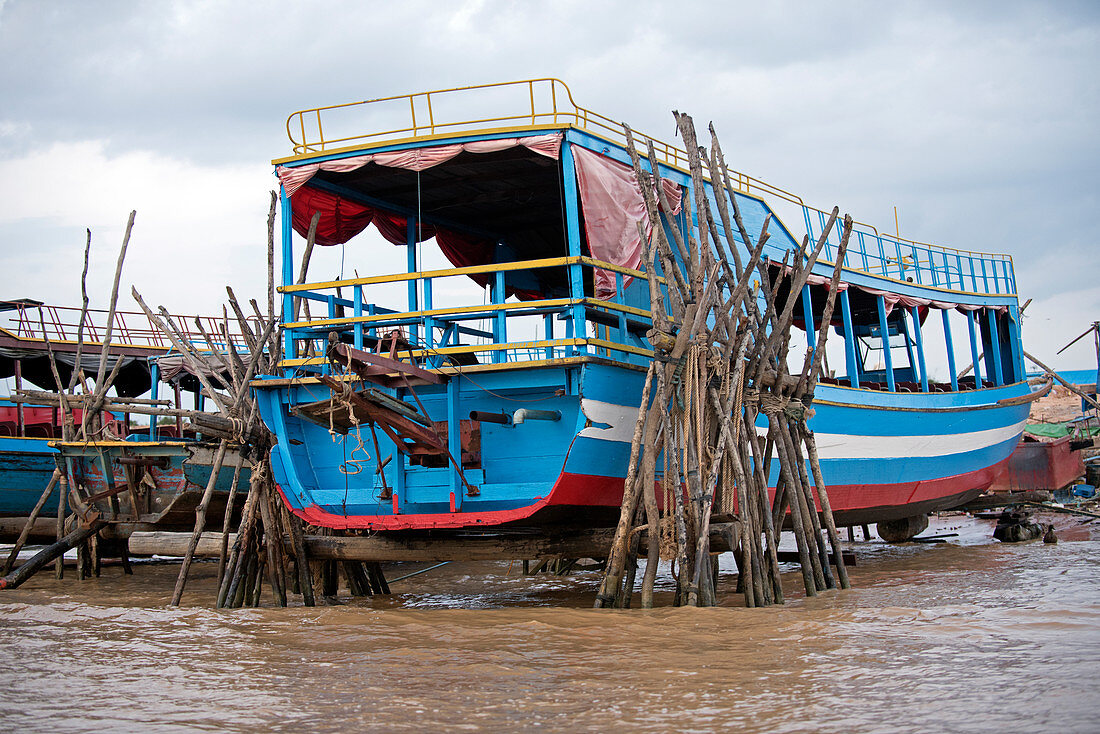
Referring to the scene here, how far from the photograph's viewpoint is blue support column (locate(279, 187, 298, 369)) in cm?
941

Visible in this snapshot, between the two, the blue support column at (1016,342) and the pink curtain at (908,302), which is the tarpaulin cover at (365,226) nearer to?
the pink curtain at (908,302)

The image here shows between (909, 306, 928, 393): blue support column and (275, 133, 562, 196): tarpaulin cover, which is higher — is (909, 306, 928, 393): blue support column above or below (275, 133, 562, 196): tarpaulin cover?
below

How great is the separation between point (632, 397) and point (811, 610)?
262 cm

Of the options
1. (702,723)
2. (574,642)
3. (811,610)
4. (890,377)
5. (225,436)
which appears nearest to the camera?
(702,723)

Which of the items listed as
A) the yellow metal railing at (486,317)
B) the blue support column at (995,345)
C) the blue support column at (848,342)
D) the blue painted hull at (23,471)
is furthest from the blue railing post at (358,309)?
the blue support column at (995,345)

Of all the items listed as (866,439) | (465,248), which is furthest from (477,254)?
(866,439)

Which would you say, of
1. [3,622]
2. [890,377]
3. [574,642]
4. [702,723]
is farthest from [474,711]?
[890,377]

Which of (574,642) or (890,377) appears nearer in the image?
(574,642)

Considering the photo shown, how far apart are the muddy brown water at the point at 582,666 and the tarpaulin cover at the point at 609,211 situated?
357 centimetres

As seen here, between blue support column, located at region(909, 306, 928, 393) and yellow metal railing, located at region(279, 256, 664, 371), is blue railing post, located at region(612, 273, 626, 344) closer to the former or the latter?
yellow metal railing, located at region(279, 256, 664, 371)

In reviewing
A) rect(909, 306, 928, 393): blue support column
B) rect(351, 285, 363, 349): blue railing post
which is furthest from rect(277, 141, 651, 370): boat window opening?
rect(909, 306, 928, 393): blue support column

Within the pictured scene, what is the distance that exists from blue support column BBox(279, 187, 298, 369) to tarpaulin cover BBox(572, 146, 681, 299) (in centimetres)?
329

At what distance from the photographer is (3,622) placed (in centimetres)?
889

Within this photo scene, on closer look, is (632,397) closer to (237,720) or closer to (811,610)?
(811,610)
